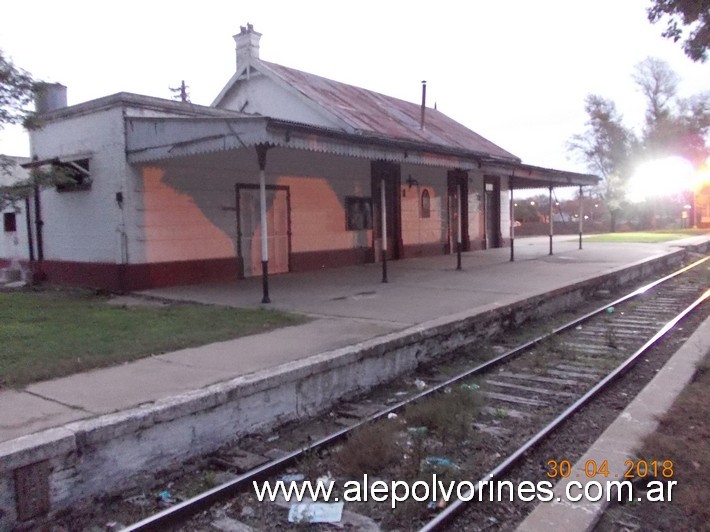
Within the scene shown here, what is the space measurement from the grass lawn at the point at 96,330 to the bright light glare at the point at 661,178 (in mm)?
47586

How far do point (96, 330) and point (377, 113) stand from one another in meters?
13.2

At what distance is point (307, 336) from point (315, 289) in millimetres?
4690

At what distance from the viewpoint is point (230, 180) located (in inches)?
541

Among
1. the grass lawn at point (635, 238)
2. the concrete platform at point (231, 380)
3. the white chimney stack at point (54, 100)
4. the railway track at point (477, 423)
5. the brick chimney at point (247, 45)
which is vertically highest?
the brick chimney at point (247, 45)

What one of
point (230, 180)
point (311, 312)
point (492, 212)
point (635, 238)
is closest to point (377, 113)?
point (230, 180)

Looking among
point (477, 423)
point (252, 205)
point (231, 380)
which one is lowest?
point (477, 423)

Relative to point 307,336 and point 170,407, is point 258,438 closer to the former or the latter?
point 170,407

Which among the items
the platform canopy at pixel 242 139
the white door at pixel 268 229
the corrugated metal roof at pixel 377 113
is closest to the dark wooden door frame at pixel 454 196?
the corrugated metal roof at pixel 377 113

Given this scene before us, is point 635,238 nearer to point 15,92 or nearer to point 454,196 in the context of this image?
point 454,196

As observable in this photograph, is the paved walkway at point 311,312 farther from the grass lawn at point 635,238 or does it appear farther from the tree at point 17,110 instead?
the grass lawn at point 635,238

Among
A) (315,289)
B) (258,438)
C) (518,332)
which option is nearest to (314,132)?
(315,289)

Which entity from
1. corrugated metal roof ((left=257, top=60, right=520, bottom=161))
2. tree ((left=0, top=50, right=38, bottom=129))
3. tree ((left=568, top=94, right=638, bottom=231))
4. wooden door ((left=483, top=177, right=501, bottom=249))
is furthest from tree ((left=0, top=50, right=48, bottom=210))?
tree ((left=568, top=94, right=638, bottom=231))

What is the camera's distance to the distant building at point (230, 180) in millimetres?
11438

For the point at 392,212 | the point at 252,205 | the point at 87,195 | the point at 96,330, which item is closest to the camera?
the point at 96,330
